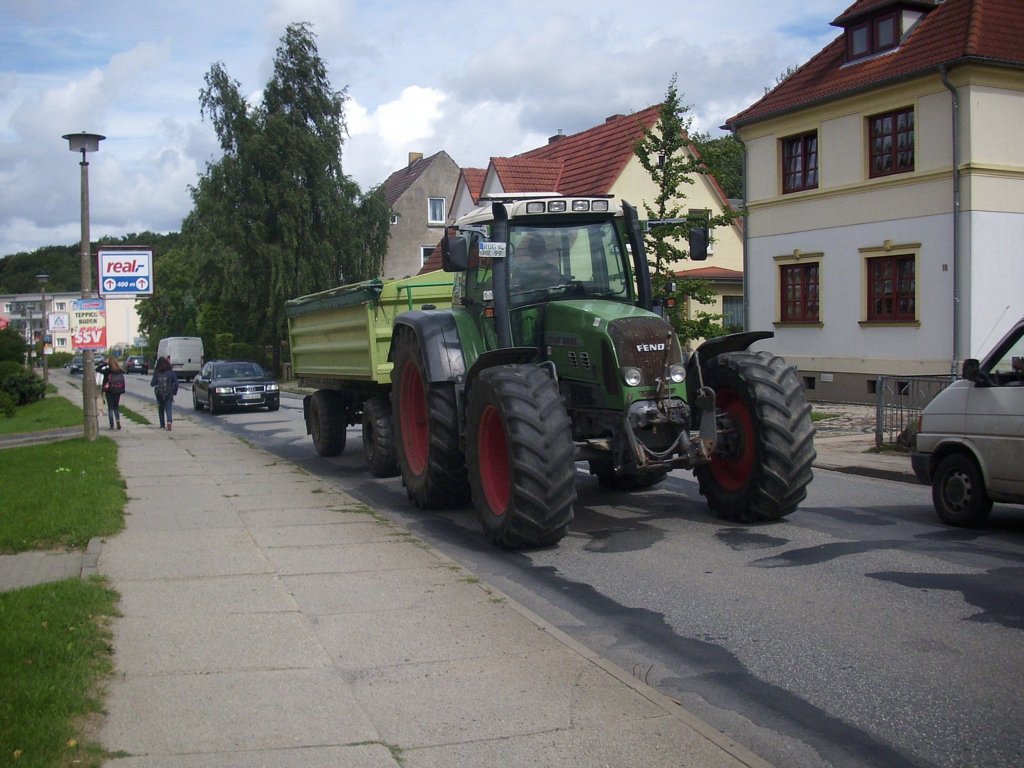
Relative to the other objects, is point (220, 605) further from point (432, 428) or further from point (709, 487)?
point (709, 487)

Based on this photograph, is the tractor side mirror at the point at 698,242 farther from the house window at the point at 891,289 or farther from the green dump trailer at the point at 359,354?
the house window at the point at 891,289

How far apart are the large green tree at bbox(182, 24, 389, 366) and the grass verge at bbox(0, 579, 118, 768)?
40266mm

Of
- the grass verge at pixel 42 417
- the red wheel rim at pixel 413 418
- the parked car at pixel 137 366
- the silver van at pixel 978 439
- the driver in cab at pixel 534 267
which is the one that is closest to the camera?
the silver van at pixel 978 439

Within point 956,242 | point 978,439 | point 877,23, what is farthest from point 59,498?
point 877,23

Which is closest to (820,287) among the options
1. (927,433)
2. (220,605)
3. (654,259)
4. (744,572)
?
(654,259)

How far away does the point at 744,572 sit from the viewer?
316 inches

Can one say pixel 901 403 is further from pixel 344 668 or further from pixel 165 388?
pixel 165 388

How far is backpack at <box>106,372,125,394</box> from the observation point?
23.8 metres

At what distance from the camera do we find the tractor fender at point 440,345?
10.8m

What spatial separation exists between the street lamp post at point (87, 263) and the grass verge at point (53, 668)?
42.9ft

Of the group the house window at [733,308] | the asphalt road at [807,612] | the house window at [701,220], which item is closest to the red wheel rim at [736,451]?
the asphalt road at [807,612]

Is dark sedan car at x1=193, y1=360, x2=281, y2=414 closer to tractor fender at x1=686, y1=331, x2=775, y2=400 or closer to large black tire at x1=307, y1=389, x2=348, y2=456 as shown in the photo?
large black tire at x1=307, y1=389, x2=348, y2=456

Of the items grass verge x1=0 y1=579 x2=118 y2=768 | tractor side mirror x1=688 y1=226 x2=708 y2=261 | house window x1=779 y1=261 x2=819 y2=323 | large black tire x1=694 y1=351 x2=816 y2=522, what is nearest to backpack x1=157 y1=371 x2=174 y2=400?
house window x1=779 y1=261 x2=819 y2=323

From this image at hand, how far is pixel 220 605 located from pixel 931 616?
4.56 metres
